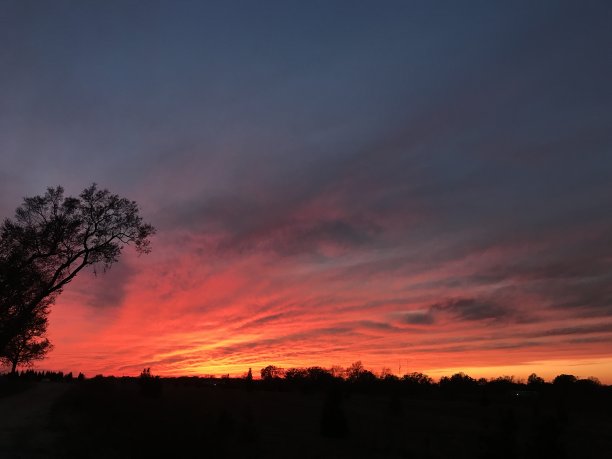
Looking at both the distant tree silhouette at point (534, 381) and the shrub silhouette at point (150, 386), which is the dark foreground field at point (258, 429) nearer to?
the shrub silhouette at point (150, 386)

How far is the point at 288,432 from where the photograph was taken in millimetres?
41625

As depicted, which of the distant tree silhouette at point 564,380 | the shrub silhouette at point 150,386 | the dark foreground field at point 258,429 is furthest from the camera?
the distant tree silhouette at point 564,380

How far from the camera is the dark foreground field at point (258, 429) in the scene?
2308 centimetres

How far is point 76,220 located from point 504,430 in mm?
27487

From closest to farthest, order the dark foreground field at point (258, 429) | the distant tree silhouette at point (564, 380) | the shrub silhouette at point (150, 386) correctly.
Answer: the dark foreground field at point (258, 429)
the shrub silhouette at point (150, 386)
the distant tree silhouette at point (564, 380)

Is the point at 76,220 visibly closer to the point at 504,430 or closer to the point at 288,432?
the point at 288,432

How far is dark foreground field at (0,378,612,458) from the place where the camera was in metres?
23.1

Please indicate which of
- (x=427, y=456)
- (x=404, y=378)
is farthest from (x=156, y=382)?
(x=404, y=378)

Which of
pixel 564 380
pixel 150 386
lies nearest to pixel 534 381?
pixel 564 380

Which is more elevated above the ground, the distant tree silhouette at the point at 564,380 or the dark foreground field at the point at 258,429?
the distant tree silhouette at the point at 564,380

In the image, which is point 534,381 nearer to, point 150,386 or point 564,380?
point 564,380

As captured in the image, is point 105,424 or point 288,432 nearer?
point 105,424

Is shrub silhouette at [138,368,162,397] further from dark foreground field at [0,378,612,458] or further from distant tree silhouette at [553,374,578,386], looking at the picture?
distant tree silhouette at [553,374,578,386]

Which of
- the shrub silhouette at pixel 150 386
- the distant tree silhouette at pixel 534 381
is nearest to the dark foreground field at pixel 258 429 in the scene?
the shrub silhouette at pixel 150 386
